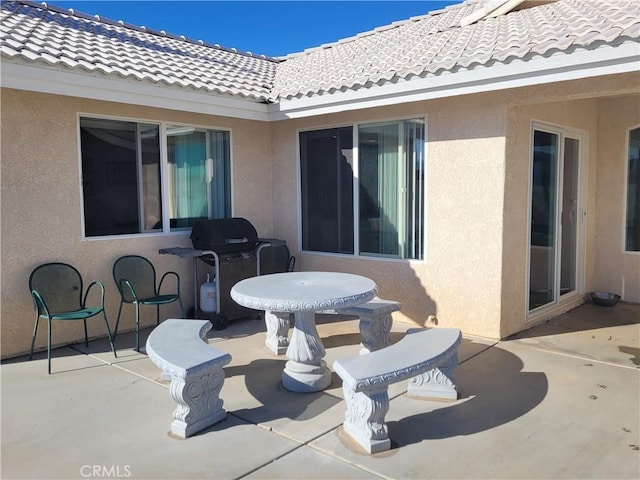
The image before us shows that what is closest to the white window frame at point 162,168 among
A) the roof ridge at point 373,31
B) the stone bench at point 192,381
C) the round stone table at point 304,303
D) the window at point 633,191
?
the round stone table at point 304,303

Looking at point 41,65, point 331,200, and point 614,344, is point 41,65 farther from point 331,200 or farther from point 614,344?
point 614,344

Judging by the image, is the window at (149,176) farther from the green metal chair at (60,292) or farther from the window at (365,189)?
the window at (365,189)

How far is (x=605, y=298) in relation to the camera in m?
8.29

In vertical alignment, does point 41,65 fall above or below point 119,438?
above

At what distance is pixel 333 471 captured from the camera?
144 inches

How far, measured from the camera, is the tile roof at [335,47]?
569cm

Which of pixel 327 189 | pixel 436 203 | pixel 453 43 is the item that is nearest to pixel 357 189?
pixel 327 189

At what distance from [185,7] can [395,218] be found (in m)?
5.83

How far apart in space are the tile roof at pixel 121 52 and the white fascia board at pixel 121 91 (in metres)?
0.09

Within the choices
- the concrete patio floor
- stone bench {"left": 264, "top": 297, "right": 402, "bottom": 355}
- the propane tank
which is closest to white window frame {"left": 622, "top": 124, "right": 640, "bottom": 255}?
the concrete patio floor

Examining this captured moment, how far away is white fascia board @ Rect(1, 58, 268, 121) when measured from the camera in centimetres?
564

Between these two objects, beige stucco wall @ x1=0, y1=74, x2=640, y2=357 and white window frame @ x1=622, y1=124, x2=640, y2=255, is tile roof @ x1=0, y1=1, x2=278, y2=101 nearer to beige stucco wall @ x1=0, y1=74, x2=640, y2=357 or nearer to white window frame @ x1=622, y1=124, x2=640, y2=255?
beige stucco wall @ x1=0, y1=74, x2=640, y2=357

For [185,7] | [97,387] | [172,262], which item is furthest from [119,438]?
[185,7]

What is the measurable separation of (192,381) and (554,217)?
5.93 metres
